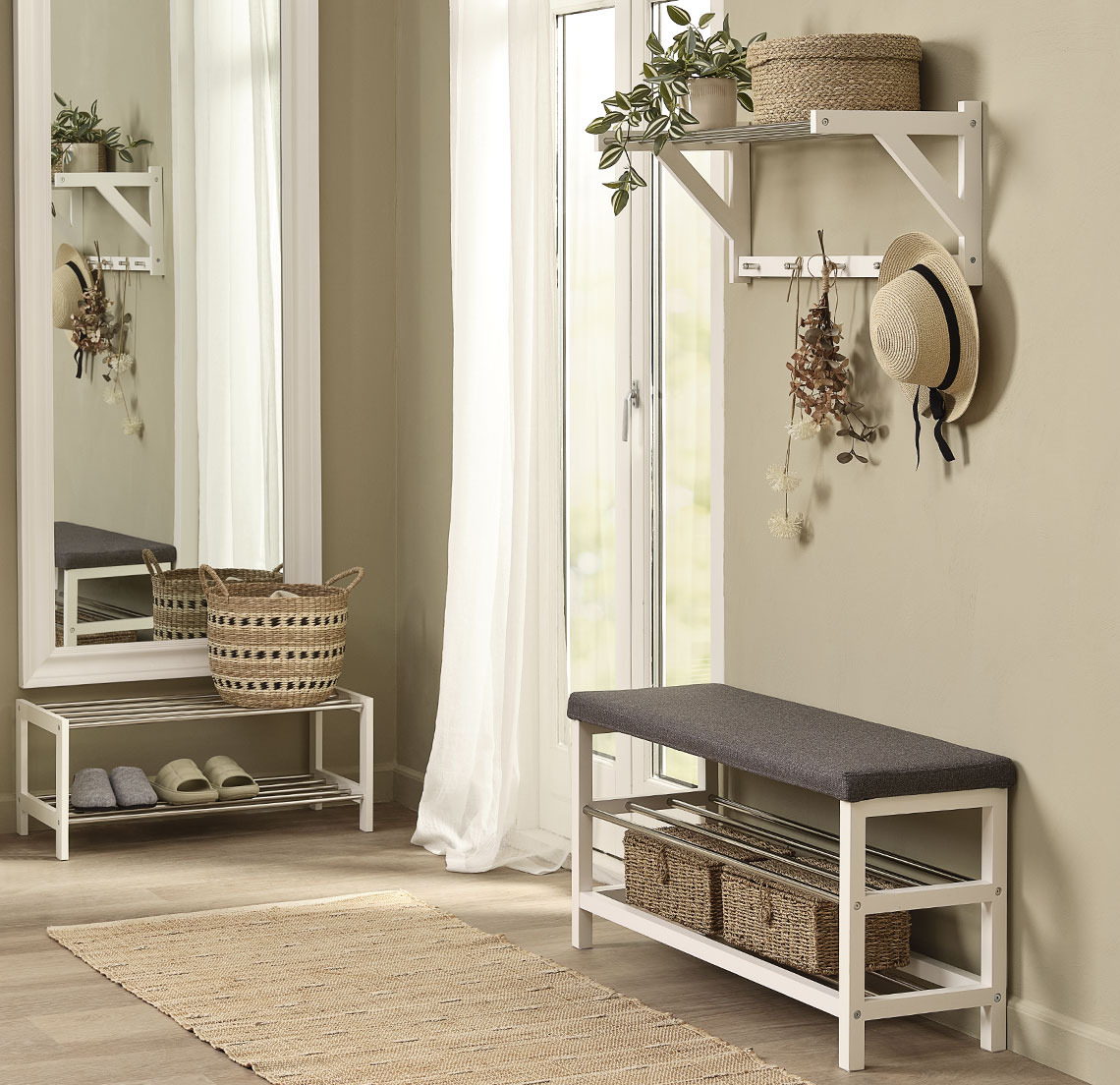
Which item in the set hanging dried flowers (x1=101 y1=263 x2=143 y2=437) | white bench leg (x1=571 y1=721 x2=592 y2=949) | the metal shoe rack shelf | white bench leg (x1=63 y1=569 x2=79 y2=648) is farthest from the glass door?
white bench leg (x1=63 y1=569 x2=79 y2=648)

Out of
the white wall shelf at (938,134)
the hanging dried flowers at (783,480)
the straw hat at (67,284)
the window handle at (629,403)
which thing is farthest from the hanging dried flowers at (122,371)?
the white wall shelf at (938,134)

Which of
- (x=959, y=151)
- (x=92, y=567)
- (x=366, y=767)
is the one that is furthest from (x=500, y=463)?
(x=959, y=151)

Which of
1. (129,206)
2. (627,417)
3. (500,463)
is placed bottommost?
(500,463)

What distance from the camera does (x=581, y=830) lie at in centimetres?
374

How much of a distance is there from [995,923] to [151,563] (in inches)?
105

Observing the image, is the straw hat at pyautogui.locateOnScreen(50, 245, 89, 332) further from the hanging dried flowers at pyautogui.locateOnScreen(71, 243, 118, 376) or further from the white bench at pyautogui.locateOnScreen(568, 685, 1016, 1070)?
the white bench at pyautogui.locateOnScreen(568, 685, 1016, 1070)

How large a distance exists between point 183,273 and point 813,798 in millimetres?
2362

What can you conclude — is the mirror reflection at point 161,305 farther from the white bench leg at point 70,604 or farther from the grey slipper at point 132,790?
the grey slipper at point 132,790

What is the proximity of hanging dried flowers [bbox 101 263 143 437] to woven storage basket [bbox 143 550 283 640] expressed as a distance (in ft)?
1.14

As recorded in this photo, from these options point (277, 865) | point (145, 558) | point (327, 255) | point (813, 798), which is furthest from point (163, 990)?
point (327, 255)

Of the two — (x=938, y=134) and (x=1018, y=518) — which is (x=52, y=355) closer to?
(x=938, y=134)

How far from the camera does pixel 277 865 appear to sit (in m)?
4.46

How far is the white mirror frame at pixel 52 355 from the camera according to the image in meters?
4.70

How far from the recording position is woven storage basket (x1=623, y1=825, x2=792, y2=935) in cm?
344
